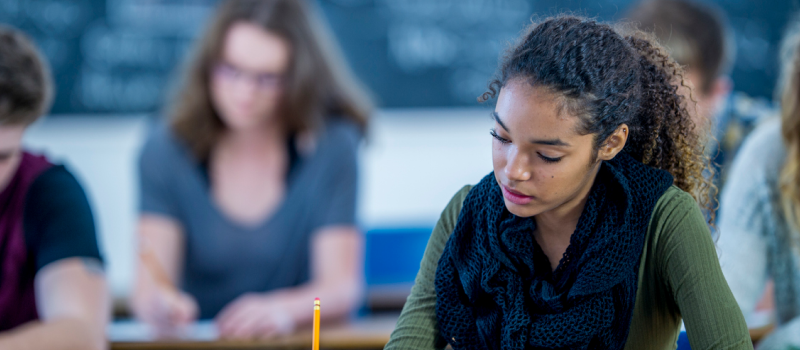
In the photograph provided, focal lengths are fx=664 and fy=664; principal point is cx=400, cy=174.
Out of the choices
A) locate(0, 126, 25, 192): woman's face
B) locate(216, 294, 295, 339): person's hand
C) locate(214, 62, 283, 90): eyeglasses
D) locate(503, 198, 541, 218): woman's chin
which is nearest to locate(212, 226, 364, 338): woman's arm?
locate(216, 294, 295, 339): person's hand

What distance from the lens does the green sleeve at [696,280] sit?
779mm

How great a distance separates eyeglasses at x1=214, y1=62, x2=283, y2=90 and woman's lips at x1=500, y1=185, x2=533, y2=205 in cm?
128

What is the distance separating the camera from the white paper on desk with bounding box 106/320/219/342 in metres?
1.45

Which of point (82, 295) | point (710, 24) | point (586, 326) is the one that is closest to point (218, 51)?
point (82, 295)

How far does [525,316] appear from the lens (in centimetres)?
83

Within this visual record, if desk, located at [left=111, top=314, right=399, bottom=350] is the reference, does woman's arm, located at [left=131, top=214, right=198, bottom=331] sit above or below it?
above

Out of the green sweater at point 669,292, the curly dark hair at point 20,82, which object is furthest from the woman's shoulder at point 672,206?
the curly dark hair at point 20,82

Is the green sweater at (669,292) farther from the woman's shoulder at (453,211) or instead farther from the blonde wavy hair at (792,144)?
the blonde wavy hair at (792,144)

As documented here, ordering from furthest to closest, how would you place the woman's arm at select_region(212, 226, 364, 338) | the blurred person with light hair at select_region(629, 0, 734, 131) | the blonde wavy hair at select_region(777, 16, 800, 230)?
the blurred person with light hair at select_region(629, 0, 734, 131) < the woman's arm at select_region(212, 226, 364, 338) < the blonde wavy hair at select_region(777, 16, 800, 230)

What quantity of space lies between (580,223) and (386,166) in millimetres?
2088

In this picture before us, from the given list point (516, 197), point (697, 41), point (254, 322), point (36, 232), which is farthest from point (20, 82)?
point (697, 41)

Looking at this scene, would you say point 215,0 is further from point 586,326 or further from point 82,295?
point 586,326

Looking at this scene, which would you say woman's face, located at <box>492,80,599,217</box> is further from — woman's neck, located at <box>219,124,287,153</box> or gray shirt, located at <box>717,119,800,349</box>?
woman's neck, located at <box>219,124,287,153</box>

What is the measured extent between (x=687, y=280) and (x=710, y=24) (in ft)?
3.93
